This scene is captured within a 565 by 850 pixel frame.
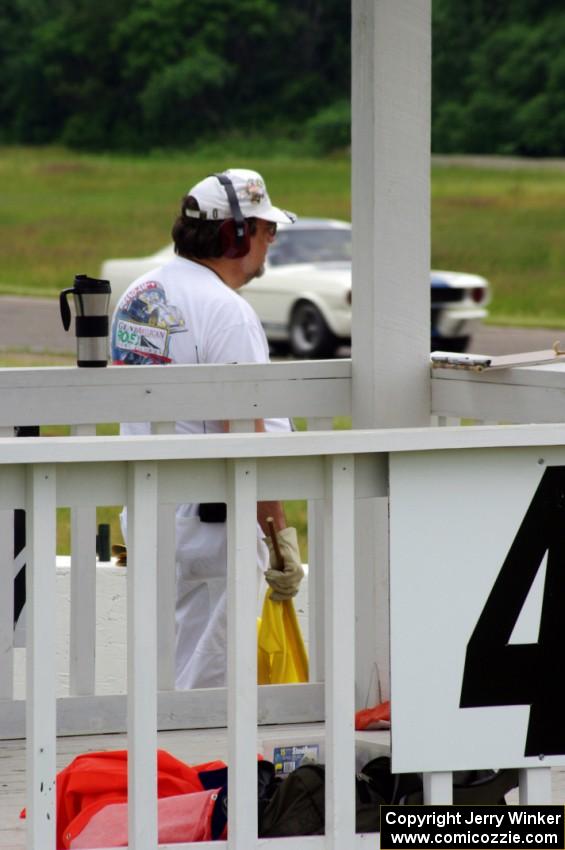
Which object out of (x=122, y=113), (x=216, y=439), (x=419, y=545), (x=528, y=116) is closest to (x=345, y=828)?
(x=419, y=545)

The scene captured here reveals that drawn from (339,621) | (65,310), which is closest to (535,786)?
(339,621)

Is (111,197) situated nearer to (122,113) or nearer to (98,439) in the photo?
(122,113)

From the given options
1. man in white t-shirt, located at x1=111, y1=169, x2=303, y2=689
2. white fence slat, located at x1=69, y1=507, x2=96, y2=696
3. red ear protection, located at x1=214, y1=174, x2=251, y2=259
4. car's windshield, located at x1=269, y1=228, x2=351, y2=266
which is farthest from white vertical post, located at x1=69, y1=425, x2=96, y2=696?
car's windshield, located at x1=269, y1=228, x2=351, y2=266

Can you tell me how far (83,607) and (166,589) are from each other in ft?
0.76

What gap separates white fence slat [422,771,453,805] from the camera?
9.55 ft

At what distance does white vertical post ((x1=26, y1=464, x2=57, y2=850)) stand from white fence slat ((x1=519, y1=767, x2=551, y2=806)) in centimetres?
92

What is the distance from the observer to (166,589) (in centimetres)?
408

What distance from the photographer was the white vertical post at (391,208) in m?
3.72

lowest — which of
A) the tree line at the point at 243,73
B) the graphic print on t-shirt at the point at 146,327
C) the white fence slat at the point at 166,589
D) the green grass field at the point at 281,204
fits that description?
the white fence slat at the point at 166,589

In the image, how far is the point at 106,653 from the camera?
553 centimetres

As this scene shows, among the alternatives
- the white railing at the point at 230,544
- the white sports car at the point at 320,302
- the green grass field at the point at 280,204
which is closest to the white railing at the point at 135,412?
the white railing at the point at 230,544

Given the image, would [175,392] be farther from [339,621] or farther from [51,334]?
[51,334]

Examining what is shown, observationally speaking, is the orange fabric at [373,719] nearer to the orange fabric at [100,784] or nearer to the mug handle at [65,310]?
the orange fabric at [100,784]

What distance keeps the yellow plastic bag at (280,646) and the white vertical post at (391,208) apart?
2.46 feet
